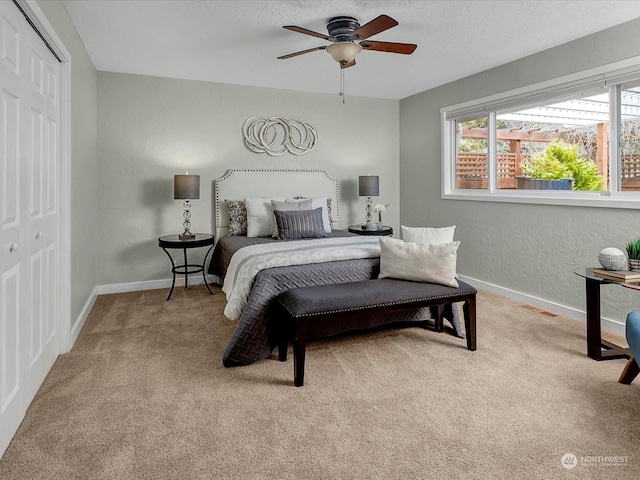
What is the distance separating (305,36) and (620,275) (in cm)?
284

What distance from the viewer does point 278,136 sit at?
516cm

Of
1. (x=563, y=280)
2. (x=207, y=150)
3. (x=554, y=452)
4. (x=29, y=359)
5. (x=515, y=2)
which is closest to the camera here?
(x=554, y=452)

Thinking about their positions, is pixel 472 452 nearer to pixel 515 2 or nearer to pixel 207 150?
pixel 515 2

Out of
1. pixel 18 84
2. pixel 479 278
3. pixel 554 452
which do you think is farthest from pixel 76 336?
pixel 479 278

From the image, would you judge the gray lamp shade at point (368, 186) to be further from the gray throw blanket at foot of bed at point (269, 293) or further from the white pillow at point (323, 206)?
the gray throw blanket at foot of bed at point (269, 293)

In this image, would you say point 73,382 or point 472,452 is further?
point 73,382

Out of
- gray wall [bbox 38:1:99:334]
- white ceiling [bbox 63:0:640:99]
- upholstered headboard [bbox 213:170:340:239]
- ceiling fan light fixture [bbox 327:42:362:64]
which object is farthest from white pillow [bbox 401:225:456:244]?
gray wall [bbox 38:1:99:334]

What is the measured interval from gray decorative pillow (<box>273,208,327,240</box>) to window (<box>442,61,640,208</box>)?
1734 mm

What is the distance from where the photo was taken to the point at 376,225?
522cm

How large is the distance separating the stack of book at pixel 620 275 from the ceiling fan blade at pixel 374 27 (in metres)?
2.06

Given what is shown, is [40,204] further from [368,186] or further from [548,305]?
[548,305]

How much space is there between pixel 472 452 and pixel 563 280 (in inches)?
99.0

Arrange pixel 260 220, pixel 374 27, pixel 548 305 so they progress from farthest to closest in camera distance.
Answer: pixel 260 220, pixel 548 305, pixel 374 27

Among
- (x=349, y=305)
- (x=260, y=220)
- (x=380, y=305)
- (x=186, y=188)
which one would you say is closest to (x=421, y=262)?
(x=380, y=305)
